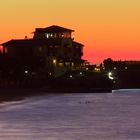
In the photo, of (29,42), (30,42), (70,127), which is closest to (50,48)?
(30,42)

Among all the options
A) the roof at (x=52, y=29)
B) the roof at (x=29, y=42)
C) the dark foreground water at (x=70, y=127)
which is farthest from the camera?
the roof at (x=52, y=29)

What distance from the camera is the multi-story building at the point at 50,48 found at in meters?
112

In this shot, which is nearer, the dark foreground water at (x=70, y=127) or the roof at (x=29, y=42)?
the dark foreground water at (x=70, y=127)

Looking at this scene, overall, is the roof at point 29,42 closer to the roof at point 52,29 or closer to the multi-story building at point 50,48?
the multi-story building at point 50,48

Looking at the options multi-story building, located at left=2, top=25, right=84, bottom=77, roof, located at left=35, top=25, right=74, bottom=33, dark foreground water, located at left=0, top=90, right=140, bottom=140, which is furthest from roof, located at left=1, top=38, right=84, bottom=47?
dark foreground water, located at left=0, top=90, right=140, bottom=140

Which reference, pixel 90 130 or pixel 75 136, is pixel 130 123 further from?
pixel 75 136

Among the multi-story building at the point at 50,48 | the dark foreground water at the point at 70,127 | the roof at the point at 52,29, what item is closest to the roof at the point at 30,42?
the multi-story building at the point at 50,48

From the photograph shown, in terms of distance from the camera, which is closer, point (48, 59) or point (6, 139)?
point (6, 139)

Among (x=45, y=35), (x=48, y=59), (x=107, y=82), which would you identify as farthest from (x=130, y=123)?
(x=45, y=35)

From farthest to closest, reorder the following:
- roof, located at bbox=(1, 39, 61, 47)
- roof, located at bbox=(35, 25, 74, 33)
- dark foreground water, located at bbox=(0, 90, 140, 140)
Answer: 1. roof, located at bbox=(35, 25, 74, 33)
2. roof, located at bbox=(1, 39, 61, 47)
3. dark foreground water, located at bbox=(0, 90, 140, 140)

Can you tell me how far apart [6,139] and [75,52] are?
105 meters

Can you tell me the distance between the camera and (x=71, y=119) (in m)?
27.4

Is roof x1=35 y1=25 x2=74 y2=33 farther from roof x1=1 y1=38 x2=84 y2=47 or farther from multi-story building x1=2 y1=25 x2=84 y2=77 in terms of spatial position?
roof x1=1 y1=38 x2=84 y2=47

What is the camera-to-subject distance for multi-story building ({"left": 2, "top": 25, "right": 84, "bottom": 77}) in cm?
11231
